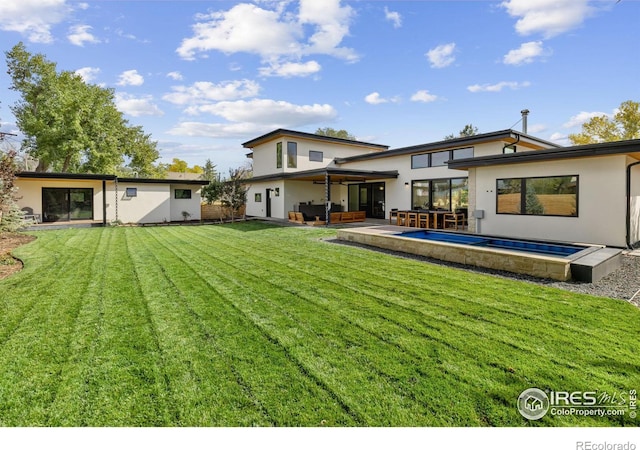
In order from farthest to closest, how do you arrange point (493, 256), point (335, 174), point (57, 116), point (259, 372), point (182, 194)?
point (57, 116)
point (182, 194)
point (335, 174)
point (493, 256)
point (259, 372)

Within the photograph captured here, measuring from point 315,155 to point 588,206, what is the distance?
15.4 meters

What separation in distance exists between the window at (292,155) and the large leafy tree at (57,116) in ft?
56.6

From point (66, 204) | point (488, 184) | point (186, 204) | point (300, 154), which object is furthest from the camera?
point (186, 204)

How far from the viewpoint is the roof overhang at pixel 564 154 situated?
26.7 feet

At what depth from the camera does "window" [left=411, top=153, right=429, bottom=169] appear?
16.7 meters

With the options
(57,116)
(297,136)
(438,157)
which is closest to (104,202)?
(57,116)

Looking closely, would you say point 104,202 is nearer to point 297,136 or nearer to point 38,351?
point 297,136

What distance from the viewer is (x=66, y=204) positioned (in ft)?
60.0

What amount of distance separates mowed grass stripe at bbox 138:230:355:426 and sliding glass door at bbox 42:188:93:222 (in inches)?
704

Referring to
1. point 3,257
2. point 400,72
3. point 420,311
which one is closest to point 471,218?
point 400,72

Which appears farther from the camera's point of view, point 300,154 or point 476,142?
point 300,154

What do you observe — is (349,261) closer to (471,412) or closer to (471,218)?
(471,412)

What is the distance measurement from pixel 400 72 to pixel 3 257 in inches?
621
